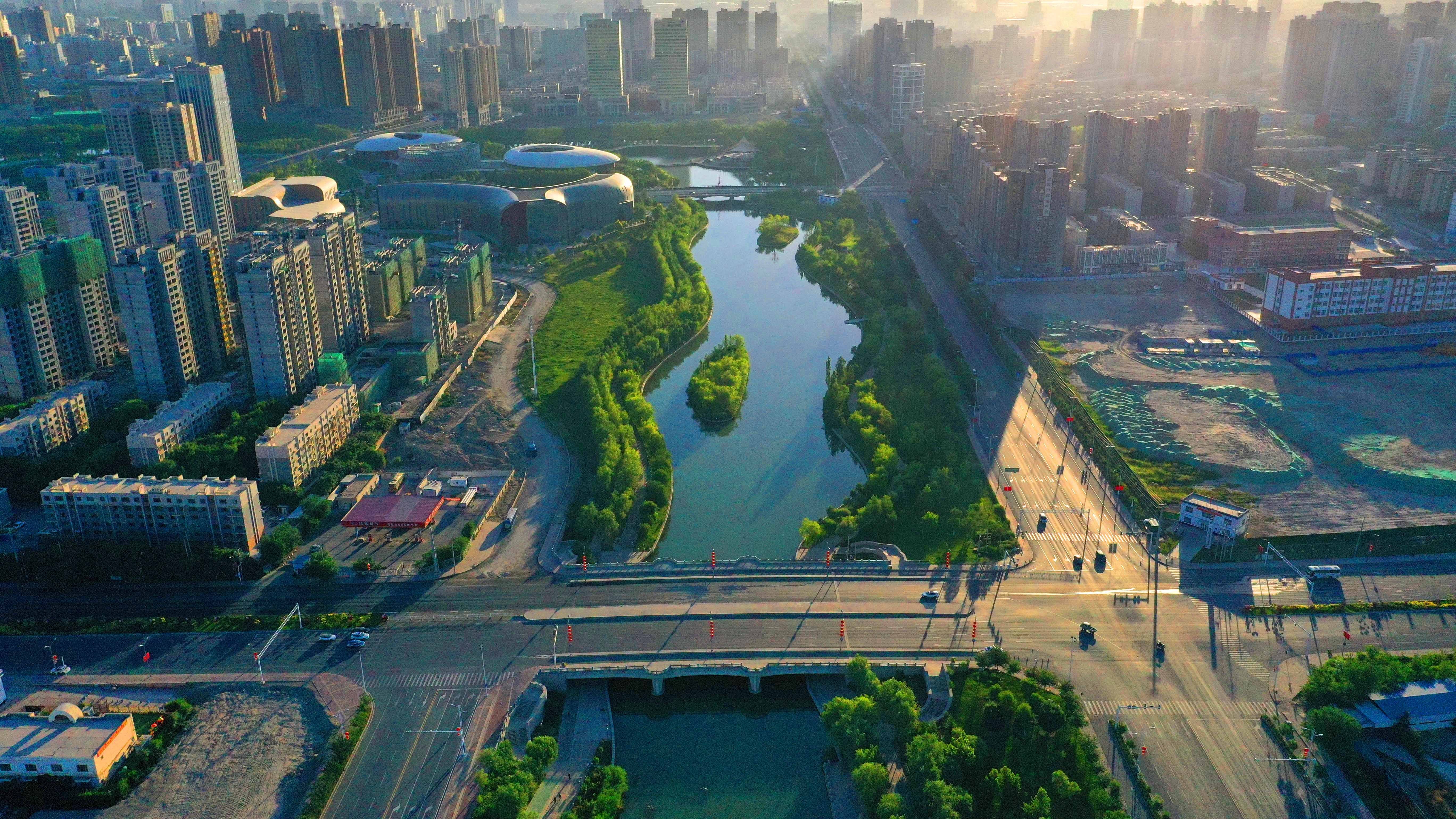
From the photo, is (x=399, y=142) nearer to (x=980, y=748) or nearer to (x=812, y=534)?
(x=812, y=534)

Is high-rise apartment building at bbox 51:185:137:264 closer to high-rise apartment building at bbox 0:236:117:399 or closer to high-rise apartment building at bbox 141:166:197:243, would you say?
high-rise apartment building at bbox 141:166:197:243

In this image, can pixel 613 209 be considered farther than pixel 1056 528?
Yes

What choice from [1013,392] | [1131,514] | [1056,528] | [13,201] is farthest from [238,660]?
[13,201]

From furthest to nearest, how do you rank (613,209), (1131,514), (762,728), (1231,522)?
(613,209) → (1131,514) → (1231,522) → (762,728)

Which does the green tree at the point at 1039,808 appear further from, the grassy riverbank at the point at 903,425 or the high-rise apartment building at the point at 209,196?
the high-rise apartment building at the point at 209,196

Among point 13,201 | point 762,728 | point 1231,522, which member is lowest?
point 762,728

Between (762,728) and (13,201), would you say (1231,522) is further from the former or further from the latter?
(13,201)
